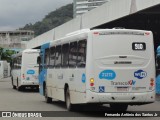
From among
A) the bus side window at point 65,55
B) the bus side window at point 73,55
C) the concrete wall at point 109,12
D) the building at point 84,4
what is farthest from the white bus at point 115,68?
the building at point 84,4

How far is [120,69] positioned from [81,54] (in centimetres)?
146

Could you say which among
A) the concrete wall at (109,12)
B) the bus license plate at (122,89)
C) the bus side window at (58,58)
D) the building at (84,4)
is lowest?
the bus license plate at (122,89)

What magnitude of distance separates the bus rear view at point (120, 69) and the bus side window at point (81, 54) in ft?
1.72

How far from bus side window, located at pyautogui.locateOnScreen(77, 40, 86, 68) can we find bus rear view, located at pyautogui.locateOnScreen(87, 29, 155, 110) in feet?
1.72

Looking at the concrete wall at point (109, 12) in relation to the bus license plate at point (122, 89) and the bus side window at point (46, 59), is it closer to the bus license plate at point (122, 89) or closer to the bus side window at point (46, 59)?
the bus side window at point (46, 59)

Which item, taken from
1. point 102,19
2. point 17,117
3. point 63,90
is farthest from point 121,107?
point 102,19

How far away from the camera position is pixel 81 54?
1622 centimetres

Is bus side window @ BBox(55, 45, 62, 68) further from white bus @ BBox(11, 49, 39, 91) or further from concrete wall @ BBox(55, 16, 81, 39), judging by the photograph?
concrete wall @ BBox(55, 16, 81, 39)

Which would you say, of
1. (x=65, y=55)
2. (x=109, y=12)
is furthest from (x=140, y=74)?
(x=109, y=12)

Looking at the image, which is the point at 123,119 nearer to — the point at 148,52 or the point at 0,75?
the point at 148,52

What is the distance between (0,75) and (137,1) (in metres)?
55.2

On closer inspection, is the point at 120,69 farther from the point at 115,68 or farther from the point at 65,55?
the point at 65,55

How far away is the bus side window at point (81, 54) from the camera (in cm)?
1591

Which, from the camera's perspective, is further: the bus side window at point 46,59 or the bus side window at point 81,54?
the bus side window at point 46,59
